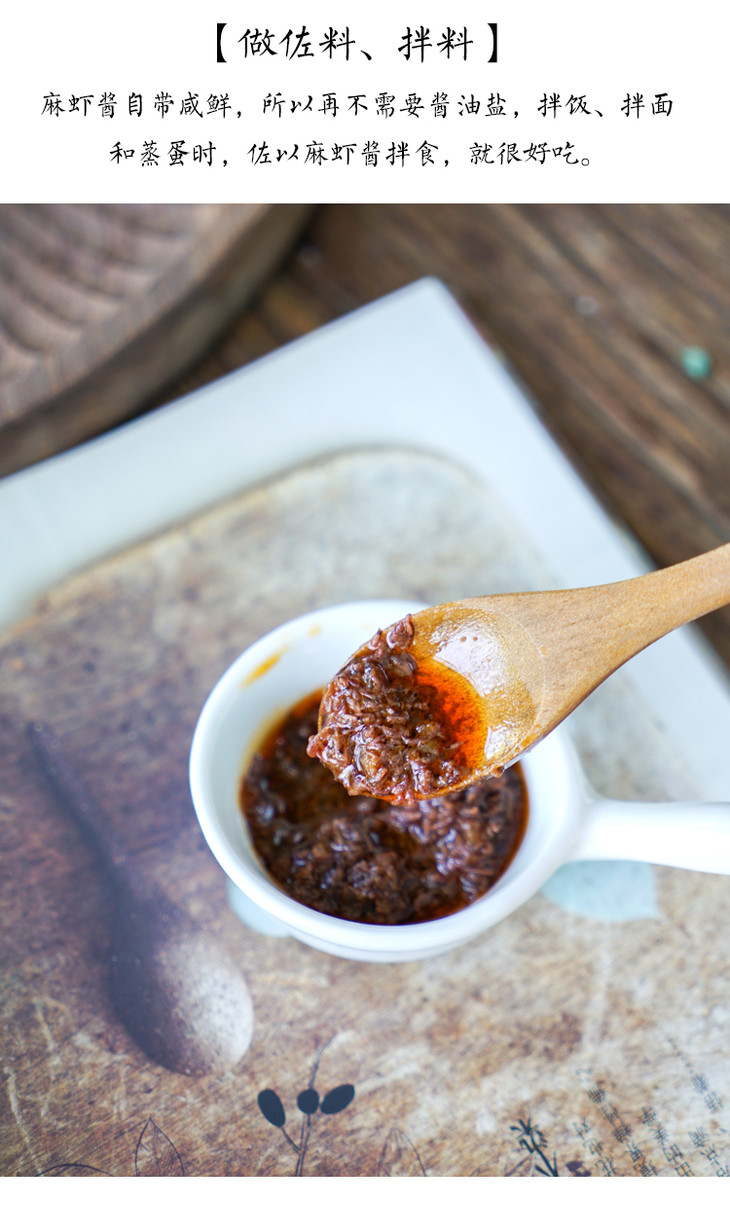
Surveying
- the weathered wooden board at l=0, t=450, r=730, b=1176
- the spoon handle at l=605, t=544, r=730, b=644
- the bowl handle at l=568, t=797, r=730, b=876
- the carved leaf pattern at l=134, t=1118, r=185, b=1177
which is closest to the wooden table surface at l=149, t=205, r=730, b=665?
the weathered wooden board at l=0, t=450, r=730, b=1176

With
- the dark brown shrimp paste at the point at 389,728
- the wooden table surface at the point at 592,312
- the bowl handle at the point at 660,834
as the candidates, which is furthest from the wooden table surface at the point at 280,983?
the dark brown shrimp paste at the point at 389,728

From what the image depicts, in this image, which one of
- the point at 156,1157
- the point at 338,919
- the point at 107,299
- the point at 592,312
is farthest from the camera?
the point at 592,312

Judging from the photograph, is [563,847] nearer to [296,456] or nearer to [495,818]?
[495,818]

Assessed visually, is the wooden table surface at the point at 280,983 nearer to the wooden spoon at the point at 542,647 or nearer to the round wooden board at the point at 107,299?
the round wooden board at the point at 107,299

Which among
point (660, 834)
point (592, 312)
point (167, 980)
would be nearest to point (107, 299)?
point (592, 312)

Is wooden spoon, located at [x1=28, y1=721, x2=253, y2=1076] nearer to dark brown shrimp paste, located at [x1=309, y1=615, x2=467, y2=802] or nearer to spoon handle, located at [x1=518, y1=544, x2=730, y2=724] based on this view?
dark brown shrimp paste, located at [x1=309, y1=615, x2=467, y2=802]

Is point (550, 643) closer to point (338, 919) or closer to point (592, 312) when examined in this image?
point (338, 919)
